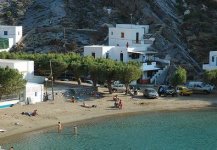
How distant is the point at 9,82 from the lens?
64.3m

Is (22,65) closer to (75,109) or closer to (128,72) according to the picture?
(75,109)

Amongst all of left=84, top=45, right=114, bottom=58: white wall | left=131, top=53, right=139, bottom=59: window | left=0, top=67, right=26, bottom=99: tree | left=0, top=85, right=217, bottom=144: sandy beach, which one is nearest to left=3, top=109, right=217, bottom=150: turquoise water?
left=0, top=85, right=217, bottom=144: sandy beach

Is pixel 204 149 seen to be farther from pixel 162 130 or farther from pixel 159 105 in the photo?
pixel 159 105

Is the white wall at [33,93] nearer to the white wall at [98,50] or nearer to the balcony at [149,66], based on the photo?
the white wall at [98,50]

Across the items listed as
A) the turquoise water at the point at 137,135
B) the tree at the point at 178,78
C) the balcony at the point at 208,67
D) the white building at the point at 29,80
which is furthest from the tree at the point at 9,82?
the balcony at the point at 208,67

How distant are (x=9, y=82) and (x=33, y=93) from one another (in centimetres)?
614

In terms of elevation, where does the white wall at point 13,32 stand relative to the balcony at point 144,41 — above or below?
above

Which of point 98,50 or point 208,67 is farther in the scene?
point 98,50

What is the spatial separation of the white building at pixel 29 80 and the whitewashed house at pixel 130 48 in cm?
1559

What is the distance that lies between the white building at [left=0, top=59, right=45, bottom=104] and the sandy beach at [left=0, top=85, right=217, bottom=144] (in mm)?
1351

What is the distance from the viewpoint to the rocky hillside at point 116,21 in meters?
101

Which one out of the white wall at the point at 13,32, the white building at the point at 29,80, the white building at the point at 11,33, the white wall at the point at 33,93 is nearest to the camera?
the white wall at the point at 33,93

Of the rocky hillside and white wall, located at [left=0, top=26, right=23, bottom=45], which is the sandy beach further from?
white wall, located at [left=0, top=26, right=23, bottom=45]

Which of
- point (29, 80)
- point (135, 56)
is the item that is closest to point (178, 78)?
point (135, 56)
